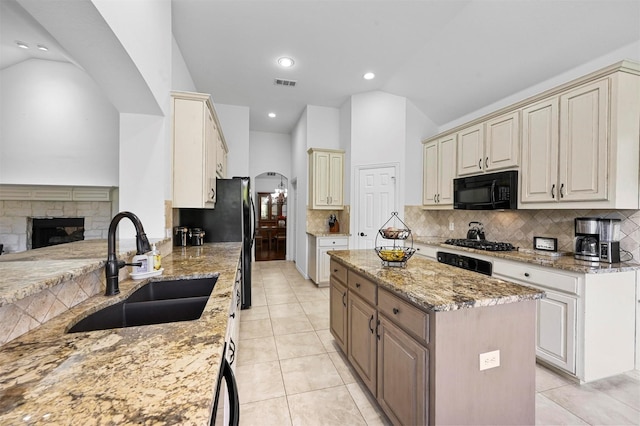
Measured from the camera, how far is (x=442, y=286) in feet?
4.68

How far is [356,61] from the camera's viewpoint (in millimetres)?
3611

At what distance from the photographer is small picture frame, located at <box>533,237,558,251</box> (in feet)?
8.66

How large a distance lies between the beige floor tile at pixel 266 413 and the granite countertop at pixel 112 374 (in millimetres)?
1103

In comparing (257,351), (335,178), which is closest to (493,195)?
(335,178)

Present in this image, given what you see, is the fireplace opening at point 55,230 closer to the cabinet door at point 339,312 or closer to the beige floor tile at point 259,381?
the beige floor tile at point 259,381

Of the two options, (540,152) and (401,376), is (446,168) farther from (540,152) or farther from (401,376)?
(401,376)

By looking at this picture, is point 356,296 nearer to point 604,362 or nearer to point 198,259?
point 198,259

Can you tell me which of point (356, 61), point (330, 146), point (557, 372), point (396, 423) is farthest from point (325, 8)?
point (557, 372)

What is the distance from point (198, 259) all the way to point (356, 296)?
131 centimetres

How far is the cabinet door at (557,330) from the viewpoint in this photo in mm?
1968

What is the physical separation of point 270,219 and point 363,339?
7.07 m

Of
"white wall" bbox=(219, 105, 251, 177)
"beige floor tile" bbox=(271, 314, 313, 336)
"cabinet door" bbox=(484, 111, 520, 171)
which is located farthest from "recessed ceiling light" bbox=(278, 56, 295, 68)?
"beige floor tile" bbox=(271, 314, 313, 336)

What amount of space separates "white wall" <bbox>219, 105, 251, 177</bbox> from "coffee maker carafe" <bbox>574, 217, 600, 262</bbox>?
495 centimetres

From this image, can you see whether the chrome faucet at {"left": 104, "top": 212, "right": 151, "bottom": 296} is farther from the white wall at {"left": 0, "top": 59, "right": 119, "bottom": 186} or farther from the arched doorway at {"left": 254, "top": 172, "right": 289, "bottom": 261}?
the arched doorway at {"left": 254, "top": 172, "right": 289, "bottom": 261}
